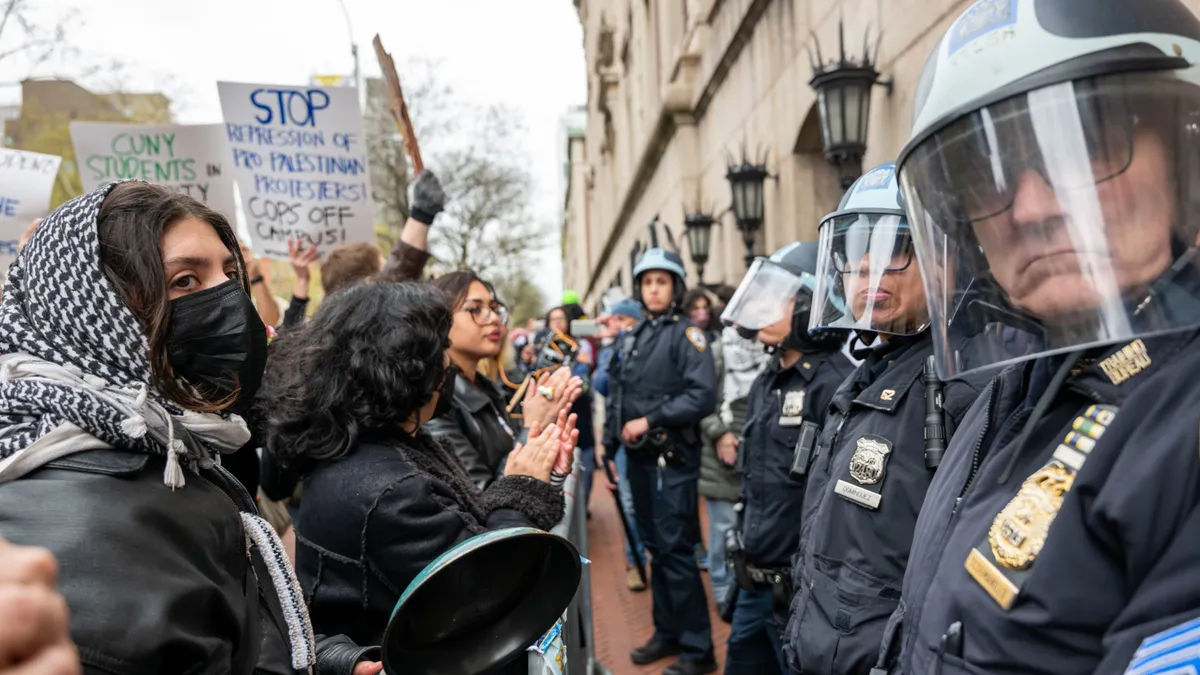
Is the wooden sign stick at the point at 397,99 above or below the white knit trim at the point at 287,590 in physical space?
above

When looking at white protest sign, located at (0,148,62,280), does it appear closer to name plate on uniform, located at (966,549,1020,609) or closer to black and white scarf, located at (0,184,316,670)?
black and white scarf, located at (0,184,316,670)

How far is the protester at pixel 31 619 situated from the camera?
584 mm

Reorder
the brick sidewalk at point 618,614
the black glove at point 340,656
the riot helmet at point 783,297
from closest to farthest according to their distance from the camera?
the black glove at point 340,656 < the riot helmet at point 783,297 < the brick sidewalk at point 618,614

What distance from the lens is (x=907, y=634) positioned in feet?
4.19

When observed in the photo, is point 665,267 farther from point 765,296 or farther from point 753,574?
point 753,574

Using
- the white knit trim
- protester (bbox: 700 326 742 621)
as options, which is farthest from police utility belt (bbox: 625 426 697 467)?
the white knit trim

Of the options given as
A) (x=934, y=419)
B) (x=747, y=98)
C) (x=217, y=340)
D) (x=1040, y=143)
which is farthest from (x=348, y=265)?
(x=747, y=98)

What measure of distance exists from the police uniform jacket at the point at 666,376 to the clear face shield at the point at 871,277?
2400 millimetres

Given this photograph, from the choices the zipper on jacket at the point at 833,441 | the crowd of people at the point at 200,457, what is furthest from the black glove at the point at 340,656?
the zipper on jacket at the point at 833,441

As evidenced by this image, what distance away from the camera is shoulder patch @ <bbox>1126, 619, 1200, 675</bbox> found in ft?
2.57

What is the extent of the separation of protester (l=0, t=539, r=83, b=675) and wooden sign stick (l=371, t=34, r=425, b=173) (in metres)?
3.89

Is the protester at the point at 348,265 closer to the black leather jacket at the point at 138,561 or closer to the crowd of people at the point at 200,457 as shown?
the crowd of people at the point at 200,457

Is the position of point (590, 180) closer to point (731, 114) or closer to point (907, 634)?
point (731, 114)

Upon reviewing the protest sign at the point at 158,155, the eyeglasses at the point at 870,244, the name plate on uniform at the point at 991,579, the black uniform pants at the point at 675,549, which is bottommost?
the black uniform pants at the point at 675,549
